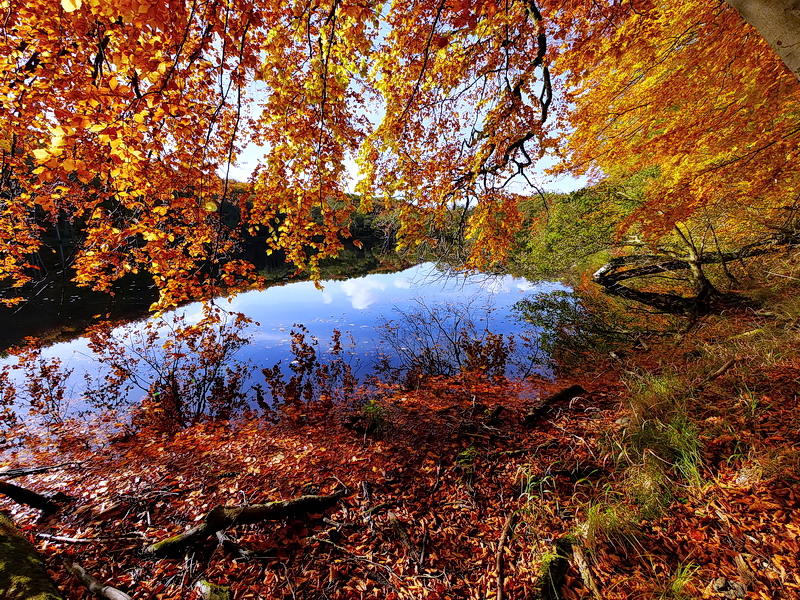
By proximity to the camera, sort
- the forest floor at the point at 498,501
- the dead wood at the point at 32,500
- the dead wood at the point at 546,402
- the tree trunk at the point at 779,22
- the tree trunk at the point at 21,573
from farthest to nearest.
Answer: the dead wood at the point at 546,402 → the dead wood at the point at 32,500 → the forest floor at the point at 498,501 → the tree trunk at the point at 21,573 → the tree trunk at the point at 779,22

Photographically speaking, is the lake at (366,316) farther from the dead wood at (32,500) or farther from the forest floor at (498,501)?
the dead wood at (32,500)

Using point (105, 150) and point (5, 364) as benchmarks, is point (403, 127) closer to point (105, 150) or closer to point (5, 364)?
point (105, 150)

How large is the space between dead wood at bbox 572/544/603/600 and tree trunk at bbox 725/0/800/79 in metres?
3.21

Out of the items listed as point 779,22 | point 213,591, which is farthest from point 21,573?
point 779,22

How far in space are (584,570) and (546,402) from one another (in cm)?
322

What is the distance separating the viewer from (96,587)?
2.19m

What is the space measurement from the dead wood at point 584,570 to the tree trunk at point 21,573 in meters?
3.56

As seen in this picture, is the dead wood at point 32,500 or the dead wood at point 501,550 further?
the dead wood at point 32,500

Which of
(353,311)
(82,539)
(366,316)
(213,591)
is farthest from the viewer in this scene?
(353,311)

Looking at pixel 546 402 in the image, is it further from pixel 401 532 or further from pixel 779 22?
pixel 779 22

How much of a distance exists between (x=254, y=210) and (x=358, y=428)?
4888mm

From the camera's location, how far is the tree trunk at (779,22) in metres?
1.42

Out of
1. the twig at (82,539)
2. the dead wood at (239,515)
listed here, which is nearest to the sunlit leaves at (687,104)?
the dead wood at (239,515)

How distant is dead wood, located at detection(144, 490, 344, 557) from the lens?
269cm
